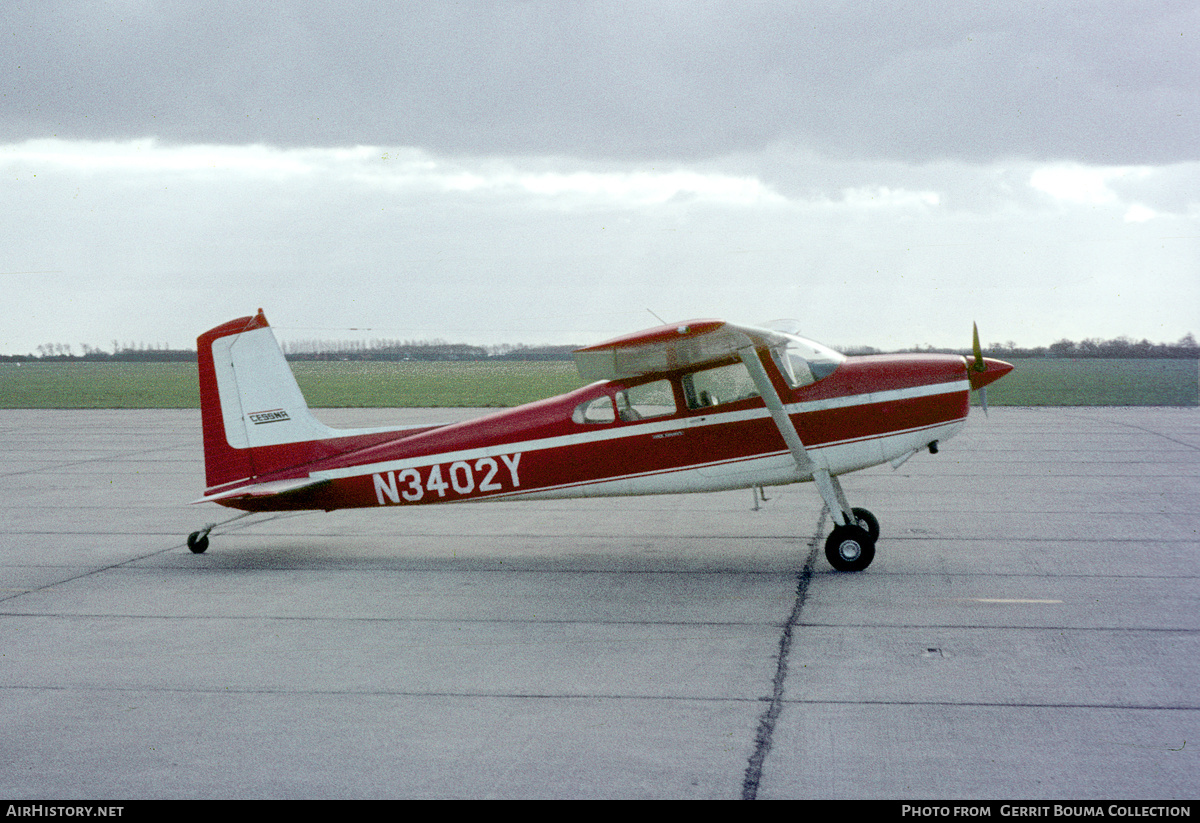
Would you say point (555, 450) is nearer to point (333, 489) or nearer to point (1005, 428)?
point (333, 489)

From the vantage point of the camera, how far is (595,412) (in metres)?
9.97

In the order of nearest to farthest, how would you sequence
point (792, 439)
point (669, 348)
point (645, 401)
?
point (669, 348) < point (792, 439) < point (645, 401)

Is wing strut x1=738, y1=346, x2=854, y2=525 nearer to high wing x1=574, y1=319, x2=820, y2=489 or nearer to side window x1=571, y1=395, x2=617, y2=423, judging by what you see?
high wing x1=574, y1=319, x2=820, y2=489

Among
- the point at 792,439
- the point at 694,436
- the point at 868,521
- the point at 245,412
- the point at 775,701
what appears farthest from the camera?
the point at 245,412

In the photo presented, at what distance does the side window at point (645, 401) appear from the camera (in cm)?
988

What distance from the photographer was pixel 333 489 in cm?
1029

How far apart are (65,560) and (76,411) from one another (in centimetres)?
2799

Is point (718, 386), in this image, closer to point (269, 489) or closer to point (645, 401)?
point (645, 401)

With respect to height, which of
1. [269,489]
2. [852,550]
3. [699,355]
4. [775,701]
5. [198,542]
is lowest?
[775,701]

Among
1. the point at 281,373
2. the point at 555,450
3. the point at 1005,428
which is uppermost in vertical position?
the point at 281,373

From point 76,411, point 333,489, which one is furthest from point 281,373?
point 76,411

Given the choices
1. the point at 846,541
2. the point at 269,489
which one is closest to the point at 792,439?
the point at 846,541

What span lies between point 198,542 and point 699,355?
18.4ft

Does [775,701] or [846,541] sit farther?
[846,541]
